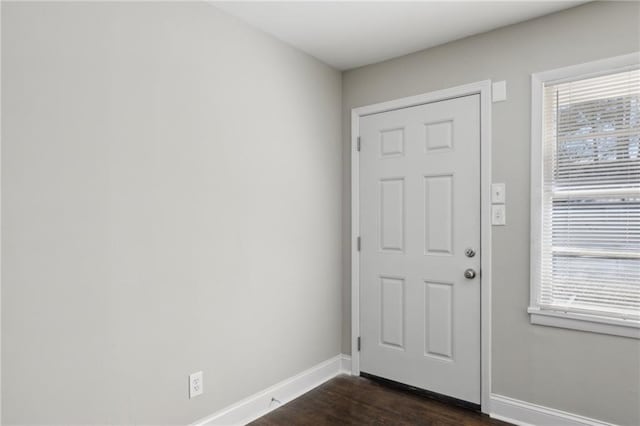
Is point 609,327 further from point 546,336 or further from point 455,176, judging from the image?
point 455,176

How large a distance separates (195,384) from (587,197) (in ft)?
7.93

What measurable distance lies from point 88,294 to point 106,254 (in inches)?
7.3

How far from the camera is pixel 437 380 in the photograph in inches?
107

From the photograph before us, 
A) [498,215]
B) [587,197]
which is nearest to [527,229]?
[498,215]

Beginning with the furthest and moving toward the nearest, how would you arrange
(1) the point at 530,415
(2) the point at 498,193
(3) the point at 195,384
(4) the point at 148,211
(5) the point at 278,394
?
(5) the point at 278,394, (2) the point at 498,193, (1) the point at 530,415, (3) the point at 195,384, (4) the point at 148,211

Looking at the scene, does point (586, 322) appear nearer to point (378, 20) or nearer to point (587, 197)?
point (587, 197)

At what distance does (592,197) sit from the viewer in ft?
7.18

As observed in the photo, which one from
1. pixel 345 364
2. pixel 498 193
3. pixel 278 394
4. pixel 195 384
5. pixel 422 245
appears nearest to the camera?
pixel 195 384

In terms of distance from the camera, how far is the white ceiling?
2219mm

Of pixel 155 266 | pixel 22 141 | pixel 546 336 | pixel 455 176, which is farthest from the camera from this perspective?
pixel 455 176

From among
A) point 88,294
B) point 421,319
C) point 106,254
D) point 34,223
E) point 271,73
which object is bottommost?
point 421,319

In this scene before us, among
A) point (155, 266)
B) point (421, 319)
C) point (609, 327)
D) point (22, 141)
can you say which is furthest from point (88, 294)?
point (609, 327)

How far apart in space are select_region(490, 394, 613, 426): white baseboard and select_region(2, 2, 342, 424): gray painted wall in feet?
4.32

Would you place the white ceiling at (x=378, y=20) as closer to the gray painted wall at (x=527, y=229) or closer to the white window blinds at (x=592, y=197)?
the gray painted wall at (x=527, y=229)
